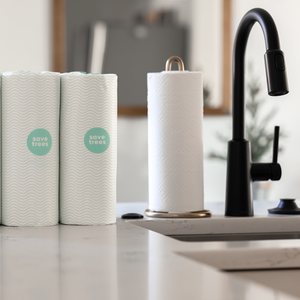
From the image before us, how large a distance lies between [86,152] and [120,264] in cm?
26

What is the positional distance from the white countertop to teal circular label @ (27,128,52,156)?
106mm

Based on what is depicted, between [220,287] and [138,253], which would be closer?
[220,287]

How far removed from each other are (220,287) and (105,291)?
3.1 inches

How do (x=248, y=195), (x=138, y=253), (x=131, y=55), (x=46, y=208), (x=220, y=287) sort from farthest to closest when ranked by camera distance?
(x=131, y=55), (x=248, y=195), (x=46, y=208), (x=138, y=253), (x=220, y=287)

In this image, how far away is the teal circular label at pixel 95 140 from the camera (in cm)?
61

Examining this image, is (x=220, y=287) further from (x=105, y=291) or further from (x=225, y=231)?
(x=225, y=231)

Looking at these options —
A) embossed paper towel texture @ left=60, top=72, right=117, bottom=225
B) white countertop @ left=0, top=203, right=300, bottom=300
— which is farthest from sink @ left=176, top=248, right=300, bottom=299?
embossed paper towel texture @ left=60, top=72, right=117, bottom=225

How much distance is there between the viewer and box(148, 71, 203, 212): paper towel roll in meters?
0.67

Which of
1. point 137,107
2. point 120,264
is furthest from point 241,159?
point 137,107

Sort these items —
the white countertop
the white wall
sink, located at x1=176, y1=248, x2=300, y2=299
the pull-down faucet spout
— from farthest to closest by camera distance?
the white wall < the pull-down faucet spout < sink, located at x1=176, y1=248, x2=300, y2=299 < the white countertop

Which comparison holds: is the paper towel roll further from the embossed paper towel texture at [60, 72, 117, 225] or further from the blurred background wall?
the blurred background wall

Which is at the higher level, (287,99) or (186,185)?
(287,99)

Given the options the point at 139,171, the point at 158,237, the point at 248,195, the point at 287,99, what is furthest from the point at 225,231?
the point at 287,99

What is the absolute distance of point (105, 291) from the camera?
0.30m
